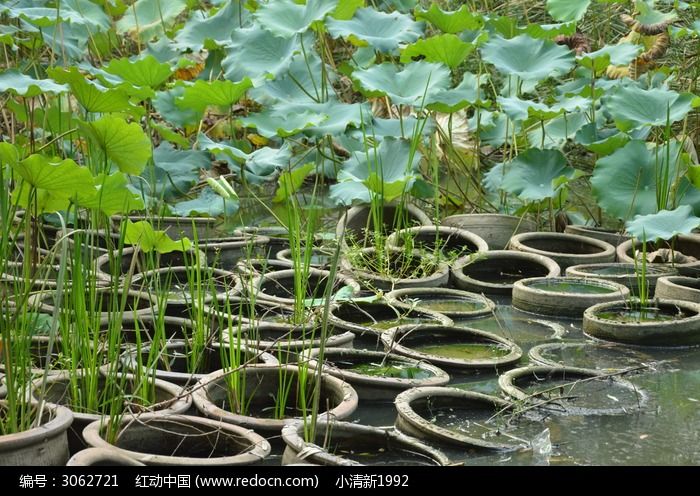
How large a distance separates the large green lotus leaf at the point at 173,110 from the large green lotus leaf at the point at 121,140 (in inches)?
83.1

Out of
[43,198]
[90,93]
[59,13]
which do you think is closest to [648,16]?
[59,13]

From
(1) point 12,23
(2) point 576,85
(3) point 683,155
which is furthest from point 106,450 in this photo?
(1) point 12,23

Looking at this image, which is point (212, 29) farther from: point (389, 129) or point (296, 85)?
point (389, 129)

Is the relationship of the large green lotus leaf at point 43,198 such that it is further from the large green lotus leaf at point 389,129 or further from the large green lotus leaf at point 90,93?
the large green lotus leaf at point 389,129

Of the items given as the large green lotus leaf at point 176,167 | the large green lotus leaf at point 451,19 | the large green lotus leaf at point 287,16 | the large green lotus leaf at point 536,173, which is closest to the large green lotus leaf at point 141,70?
the large green lotus leaf at point 176,167

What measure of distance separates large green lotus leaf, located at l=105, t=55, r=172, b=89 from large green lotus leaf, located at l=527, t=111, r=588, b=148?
1929 millimetres

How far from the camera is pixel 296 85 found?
17.1 feet

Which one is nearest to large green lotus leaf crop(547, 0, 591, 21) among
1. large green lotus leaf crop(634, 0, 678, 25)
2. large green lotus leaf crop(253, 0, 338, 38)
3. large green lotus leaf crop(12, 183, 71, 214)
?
large green lotus leaf crop(634, 0, 678, 25)

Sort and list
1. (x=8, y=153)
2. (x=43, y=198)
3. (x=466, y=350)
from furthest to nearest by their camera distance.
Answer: (x=466, y=350) → (x=43, y=198) → (x=8, y=153)

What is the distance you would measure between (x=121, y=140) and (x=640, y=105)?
2.66 metres

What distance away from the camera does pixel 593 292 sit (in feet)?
12.8

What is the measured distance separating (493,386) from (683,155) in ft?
6.03

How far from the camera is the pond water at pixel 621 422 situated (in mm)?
2424
